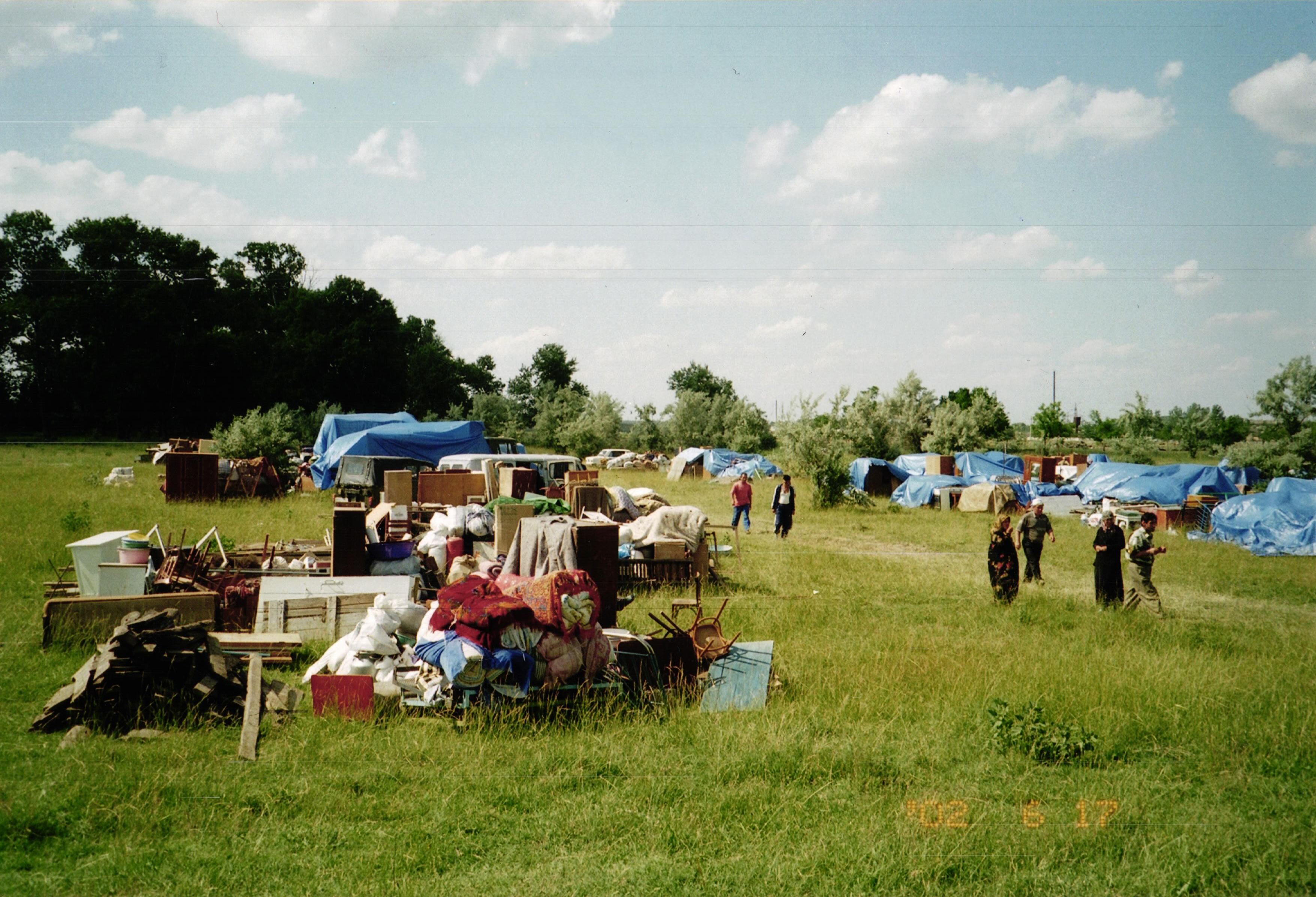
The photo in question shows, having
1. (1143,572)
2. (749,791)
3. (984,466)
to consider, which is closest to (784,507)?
(1143,572)

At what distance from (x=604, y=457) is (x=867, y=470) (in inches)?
868

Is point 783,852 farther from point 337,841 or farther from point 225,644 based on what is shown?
point 225,644

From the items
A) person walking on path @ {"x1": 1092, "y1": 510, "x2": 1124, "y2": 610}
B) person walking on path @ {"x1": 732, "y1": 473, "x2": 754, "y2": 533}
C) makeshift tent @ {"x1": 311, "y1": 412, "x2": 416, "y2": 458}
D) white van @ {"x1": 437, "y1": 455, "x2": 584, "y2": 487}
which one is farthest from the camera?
makeshift tent @ {"x1": 311, "y1": 412, "x2": 416, "y2": 458}

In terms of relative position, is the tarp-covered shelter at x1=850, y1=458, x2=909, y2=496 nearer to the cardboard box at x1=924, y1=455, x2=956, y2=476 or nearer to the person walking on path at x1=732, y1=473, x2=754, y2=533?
the cardboard box at x1=924, y1=455, x2=956, y2=476

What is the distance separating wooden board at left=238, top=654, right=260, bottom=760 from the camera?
565 cm

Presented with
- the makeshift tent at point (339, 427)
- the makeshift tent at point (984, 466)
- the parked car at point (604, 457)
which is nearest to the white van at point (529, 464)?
the makeshift tent at point (339, 427)

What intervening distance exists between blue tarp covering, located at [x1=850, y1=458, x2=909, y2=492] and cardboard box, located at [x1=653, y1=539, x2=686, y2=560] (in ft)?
70.9

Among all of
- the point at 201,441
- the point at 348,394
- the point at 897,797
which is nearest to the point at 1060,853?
the point at 897,797

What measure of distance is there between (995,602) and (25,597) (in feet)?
40.4

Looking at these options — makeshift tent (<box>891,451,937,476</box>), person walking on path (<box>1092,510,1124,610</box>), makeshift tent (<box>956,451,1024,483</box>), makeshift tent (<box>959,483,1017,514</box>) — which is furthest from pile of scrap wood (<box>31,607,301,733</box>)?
makeshift tent (<box>956,451,1024,483</box>)

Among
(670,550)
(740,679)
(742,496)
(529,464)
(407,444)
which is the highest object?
(407,444)

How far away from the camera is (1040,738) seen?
20.3 ft

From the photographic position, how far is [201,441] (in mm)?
30578

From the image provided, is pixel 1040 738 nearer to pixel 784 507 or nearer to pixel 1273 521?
pixel 784 507
